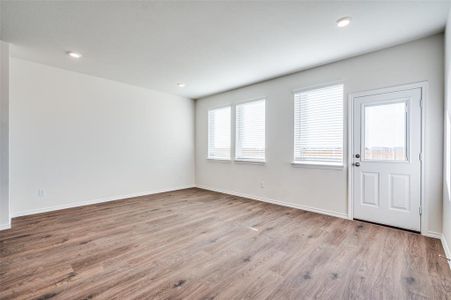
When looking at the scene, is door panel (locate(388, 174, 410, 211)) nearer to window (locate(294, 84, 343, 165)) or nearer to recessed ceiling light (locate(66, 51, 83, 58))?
window (locate(294, 84, 343, 165))

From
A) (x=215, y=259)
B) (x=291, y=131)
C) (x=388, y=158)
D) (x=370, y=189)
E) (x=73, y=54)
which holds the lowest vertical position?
(x=215, y=259)

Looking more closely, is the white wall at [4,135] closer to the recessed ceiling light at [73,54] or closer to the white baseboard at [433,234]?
the recessed ceiling light at [73,54]

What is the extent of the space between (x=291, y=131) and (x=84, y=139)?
4.27 metres

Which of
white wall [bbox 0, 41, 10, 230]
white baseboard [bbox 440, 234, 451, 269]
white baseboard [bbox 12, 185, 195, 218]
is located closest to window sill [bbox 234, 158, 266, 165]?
white baseboard [bbox 12, 185, 195, 218]

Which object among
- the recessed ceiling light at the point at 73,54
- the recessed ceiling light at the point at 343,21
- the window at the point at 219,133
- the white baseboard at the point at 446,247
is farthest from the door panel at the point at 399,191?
Result: the recessed ceiling light at the point at 73,54

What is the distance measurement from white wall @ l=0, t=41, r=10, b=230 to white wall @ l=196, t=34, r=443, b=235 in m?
4.01

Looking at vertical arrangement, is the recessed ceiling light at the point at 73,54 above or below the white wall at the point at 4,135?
above

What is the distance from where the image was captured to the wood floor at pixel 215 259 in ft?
5.73

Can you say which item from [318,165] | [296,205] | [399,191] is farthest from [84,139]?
[399,191]

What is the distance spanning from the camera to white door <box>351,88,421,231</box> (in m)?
2.86

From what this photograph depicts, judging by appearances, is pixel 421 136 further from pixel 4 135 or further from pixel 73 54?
pixel 4 135

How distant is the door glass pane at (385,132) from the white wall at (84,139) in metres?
4.55

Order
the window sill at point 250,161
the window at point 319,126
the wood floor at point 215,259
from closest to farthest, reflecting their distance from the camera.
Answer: the wood floor at point 215,259
the window at point 319,126
the window sill at point 250,161

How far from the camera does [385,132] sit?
10.1ft
